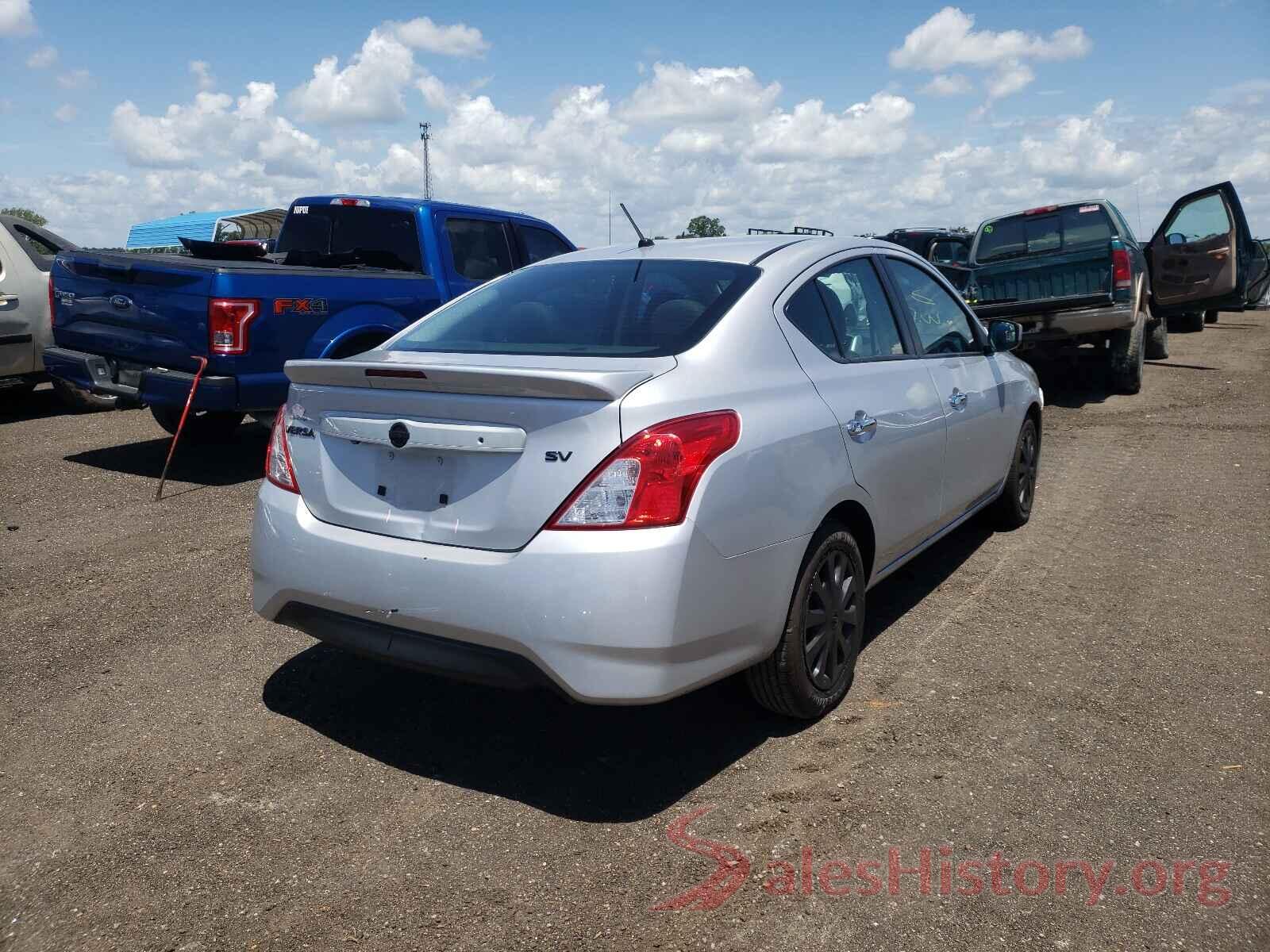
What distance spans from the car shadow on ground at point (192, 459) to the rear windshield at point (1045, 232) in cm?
794

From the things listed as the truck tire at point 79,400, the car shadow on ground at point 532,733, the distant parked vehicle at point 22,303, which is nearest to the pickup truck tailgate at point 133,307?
the distant parked vehicle at point 22,303

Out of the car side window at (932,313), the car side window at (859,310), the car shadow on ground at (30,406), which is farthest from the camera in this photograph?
the car shadow on ground at (30,406)

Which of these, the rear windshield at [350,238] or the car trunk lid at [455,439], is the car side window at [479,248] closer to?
the rear windshield at [350,238]

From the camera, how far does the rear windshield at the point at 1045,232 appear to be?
37.0 feet

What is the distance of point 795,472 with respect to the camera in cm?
335

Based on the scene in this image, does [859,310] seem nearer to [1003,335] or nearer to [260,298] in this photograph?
[1003,335]

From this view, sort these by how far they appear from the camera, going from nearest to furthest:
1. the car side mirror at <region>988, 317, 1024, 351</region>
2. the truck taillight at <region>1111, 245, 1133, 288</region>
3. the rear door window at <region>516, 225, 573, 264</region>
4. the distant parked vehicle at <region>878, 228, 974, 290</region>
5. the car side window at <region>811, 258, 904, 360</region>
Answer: the car side window at <region>811, 258, 904, 360</region>
the car side mirror at <region>988, 317, 1024, 351</region>
the rear door window at <region>516, 225, 573, 264</region>
the truck taillight at <region>1111, 245, 1133, 288</region>
the distant parked vehicle at <region>878, 228, 974, 290</region>

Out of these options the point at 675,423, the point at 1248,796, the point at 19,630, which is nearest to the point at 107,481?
the point at 19,630

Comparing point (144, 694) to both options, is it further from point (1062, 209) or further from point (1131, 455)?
point (1062, 209)

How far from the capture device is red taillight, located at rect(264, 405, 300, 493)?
3.49m

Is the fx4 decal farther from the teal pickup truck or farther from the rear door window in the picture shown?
the teal pickup truck

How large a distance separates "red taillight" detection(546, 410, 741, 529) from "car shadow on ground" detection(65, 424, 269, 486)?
506cm

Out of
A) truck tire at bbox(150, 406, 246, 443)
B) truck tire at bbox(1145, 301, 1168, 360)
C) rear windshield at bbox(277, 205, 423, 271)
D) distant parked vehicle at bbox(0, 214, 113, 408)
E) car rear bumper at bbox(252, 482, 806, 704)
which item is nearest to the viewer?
car rear bumper at bbox(252, 482, 806, 704)

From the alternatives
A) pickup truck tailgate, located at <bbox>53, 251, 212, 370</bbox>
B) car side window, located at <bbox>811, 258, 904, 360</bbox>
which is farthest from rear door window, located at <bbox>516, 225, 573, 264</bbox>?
car side window, located at <bbox>811, 258, 904, 360</bbox>
